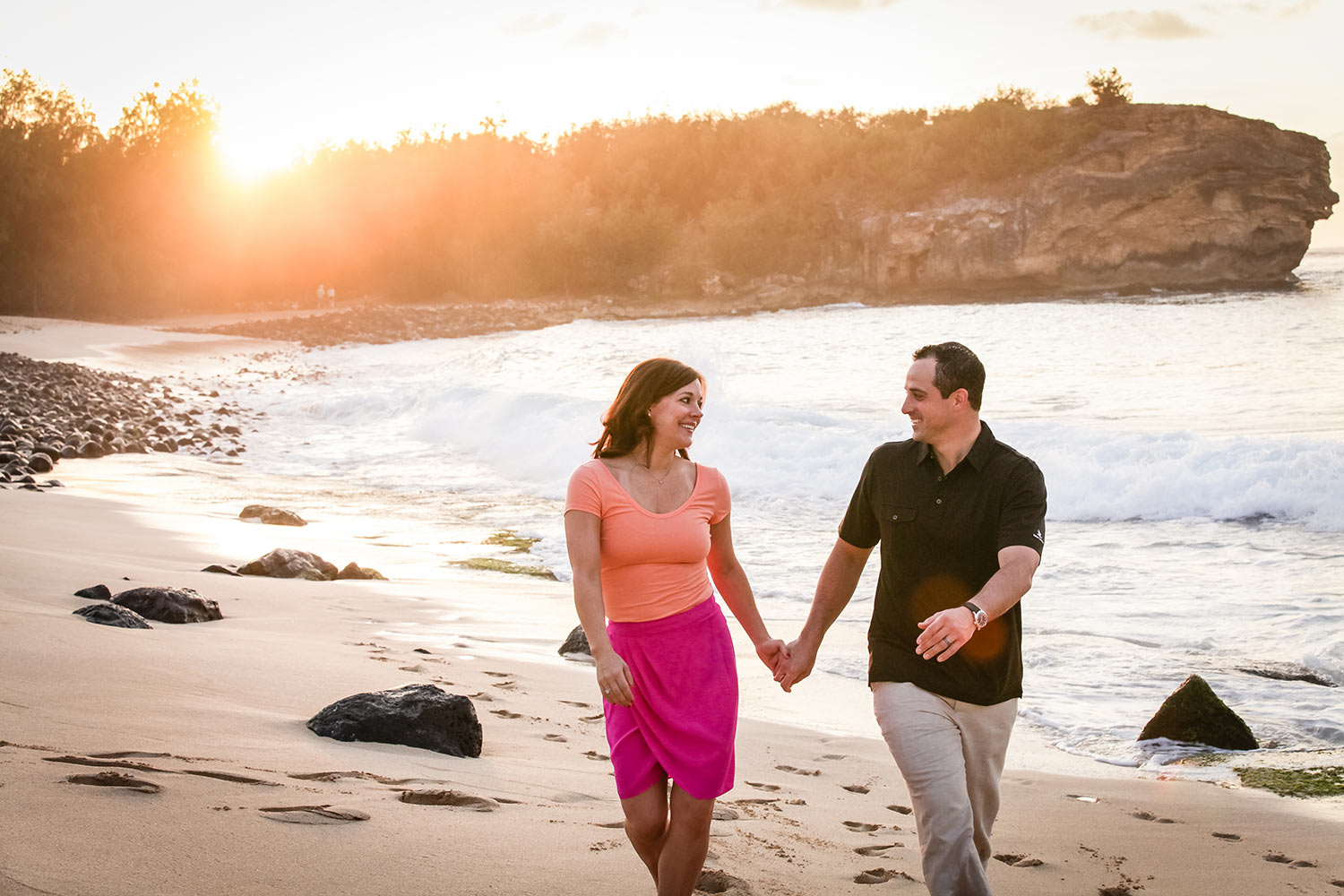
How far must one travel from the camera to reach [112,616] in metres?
5.77

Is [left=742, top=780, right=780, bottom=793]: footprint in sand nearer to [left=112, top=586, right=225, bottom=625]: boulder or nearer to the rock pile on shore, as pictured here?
[left=112, top=586, right=225, bottom=625]: boulder

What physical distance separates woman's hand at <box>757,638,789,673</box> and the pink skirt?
34 centimetres

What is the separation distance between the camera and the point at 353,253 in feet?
251

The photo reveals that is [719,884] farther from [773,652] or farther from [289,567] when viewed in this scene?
[289,567]

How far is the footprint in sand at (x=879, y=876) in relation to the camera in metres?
3.66

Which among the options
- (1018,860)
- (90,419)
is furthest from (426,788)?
(90,419)

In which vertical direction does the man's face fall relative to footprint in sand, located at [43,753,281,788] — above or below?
above

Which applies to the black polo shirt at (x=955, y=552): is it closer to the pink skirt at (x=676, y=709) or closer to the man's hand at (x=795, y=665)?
the man's hand at (x=795, y=665)

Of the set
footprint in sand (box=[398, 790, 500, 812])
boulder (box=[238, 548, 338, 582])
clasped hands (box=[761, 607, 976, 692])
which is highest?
clasped hands (box=[761, 607, 976, 692])

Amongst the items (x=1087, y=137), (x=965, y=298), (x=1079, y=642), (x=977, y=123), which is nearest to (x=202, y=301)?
(x=965, y=298)

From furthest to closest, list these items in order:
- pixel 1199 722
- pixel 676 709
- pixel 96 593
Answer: pixel 96 593
pixel 1199 722
pixel 676 709

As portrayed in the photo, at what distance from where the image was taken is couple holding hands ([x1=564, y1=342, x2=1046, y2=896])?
3201 mm

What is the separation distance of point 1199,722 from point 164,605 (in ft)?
17.7

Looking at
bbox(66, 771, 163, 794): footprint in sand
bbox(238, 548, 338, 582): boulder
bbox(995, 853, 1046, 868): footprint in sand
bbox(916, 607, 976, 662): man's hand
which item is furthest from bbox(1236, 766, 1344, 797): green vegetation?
bbox(238, 548, 338, 582): boulder
